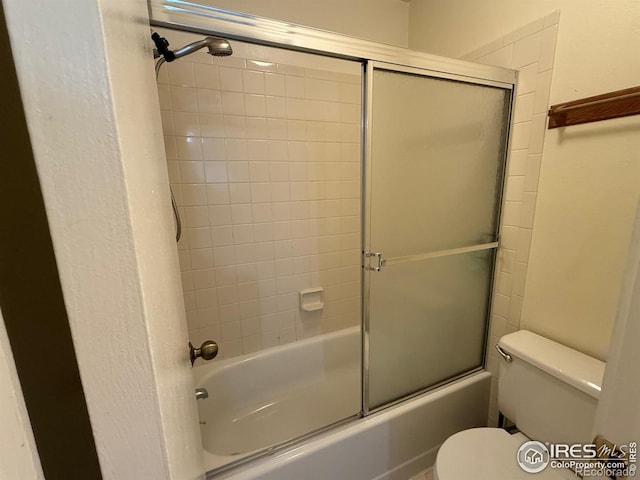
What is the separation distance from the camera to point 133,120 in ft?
1.14

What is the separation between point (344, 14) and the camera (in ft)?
5.61

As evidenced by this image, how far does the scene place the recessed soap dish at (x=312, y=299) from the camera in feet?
6.32

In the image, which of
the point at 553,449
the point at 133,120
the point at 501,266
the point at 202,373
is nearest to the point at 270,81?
the point at 133,120

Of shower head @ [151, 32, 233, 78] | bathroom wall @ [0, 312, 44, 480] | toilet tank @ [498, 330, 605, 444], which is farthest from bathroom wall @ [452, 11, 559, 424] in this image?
bathroom wall @ [0, 312, 44, 480]

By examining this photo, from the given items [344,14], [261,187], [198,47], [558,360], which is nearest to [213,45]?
[198,47]

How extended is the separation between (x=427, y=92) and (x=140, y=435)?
142cm

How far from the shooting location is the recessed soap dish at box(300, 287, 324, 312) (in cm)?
193

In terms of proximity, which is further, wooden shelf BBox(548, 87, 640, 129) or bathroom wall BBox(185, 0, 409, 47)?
bathroom wall BBox(185, 0, 409, 47)

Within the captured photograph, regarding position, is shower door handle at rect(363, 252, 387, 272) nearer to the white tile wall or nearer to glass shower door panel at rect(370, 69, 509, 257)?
glass shower door panel at rect(370, 69, 509, 257)

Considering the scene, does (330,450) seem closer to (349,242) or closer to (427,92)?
(349,242)

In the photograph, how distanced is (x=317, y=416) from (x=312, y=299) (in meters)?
0.69

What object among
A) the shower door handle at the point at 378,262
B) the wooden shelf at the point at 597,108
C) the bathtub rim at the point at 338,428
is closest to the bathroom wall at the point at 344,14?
the wooden shelf at the point at 597,108

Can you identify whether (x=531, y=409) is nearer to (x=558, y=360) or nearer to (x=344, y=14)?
(x=558, y=360)

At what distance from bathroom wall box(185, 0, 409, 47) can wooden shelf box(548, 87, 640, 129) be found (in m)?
1.17
